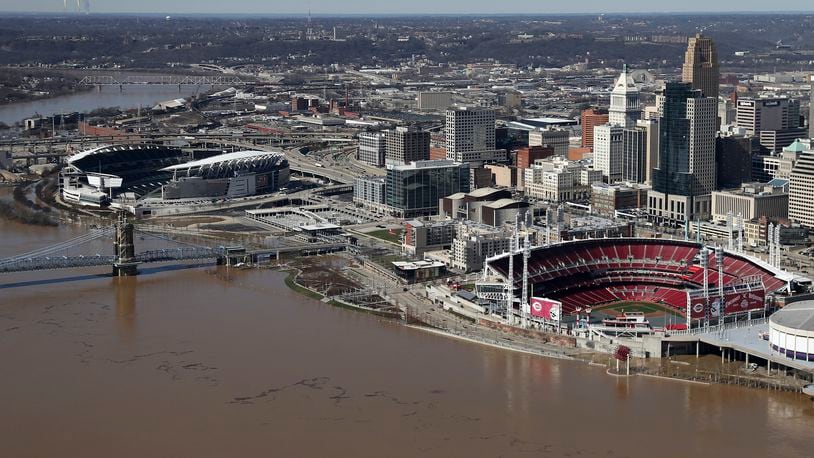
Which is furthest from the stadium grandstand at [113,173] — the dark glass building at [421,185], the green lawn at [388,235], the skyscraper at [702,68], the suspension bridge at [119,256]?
the skyscraper at [702,68]

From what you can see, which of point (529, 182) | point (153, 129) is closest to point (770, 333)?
point (529, 182)

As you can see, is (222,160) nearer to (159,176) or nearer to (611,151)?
(159,176)

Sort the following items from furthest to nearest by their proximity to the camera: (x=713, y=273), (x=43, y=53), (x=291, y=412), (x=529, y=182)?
(x=43, y=53) → (x=529, y=182) → (x=713, y=273) → (x=291, y=412)

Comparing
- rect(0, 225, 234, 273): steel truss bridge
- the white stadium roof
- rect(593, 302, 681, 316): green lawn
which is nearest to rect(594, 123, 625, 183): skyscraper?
the white stadium roof

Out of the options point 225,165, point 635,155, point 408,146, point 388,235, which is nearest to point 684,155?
point 635,155

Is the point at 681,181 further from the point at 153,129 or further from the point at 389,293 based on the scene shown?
the point at 153,129

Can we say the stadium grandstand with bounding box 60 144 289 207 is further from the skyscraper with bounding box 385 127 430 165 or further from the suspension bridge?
the suspension bridge
